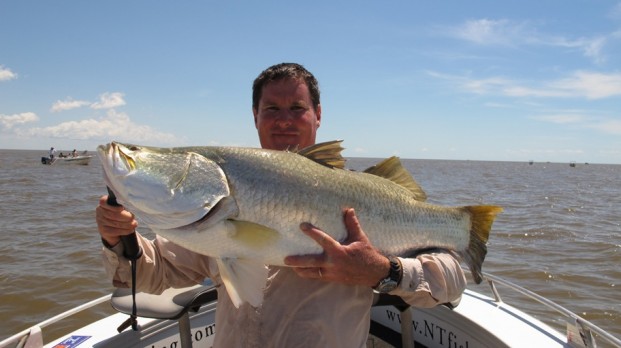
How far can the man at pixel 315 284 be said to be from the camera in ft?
7.41

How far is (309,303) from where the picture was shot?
237 centimetres

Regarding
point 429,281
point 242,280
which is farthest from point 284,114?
point 429,281

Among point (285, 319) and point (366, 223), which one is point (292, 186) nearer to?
point (366, 223)

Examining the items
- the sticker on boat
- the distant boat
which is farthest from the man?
the distant boat

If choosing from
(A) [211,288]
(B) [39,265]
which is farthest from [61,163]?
(A) [211,288]

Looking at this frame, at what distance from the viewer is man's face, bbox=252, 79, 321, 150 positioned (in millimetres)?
3137

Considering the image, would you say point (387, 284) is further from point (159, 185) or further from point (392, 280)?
point (159, 185)

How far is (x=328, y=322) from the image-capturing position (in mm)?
2334

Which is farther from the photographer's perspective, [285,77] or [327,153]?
[285,77]

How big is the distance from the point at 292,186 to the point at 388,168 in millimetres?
902

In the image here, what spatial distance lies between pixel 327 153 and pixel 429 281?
0.93m

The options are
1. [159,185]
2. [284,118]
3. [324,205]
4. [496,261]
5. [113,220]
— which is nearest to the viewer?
[159,185]

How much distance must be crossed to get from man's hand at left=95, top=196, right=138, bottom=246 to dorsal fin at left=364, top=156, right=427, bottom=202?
149 cm

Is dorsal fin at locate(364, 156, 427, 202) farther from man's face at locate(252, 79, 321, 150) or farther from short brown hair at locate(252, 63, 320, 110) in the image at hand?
short brown hair at locate(252, 63, 320, 110)
